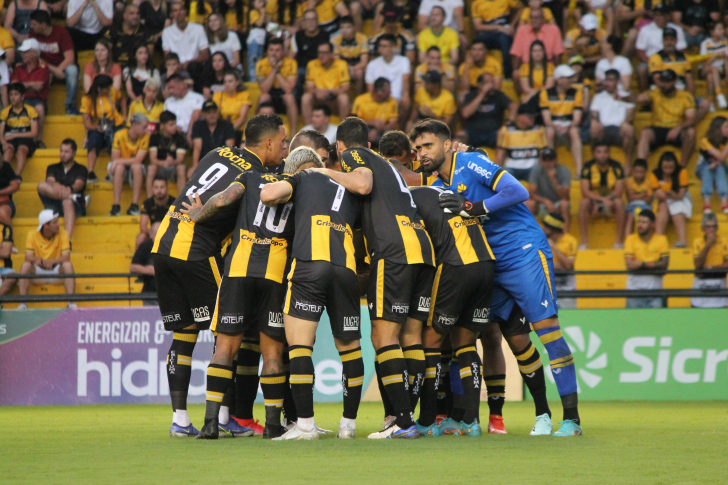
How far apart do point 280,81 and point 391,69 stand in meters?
2.01

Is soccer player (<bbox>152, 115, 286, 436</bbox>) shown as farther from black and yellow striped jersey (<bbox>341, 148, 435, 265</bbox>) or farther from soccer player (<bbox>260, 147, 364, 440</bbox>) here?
black and yellow striped jersey (<bbox>341, 148, 435, 265</bbox>)

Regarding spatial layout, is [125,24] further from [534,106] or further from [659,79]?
[659,79]

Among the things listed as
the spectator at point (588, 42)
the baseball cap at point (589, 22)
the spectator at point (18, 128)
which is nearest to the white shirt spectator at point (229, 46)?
the spectator at point (18, 128)

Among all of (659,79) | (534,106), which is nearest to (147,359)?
(534,106)

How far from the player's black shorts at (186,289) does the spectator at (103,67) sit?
30.4ft

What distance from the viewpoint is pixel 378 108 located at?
14234mm

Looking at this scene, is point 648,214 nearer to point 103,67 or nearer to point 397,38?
point 397,38

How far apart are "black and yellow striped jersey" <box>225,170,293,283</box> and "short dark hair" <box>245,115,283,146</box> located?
0.54 meters

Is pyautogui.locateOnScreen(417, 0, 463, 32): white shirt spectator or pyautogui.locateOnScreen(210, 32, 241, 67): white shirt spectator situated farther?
pyautogui.locateOnScreen(210, 32, 241, 67): white shirt spectator

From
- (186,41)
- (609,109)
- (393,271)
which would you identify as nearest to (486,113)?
(609,109)

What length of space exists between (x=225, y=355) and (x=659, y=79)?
403 inches

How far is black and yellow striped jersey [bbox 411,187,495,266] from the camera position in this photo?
6605 mm

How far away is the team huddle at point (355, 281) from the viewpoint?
20.5 ft

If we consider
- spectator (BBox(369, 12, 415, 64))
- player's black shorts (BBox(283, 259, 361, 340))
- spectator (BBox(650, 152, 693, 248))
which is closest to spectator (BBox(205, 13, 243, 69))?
spectator (BBox(369, 12, 415, 64))
